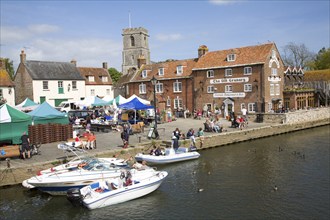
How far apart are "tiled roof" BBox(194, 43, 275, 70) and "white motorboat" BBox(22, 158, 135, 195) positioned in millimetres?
27477

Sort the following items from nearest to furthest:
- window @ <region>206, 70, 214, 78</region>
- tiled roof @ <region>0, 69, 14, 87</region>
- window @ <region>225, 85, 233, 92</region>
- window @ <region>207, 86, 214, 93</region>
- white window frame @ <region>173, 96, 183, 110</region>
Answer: window @ <region>225, 85, 233, 92</region> < tiled roof @ <region>0, 69, 14, 87</region> < window @ <region>206, 70, 214, 78</region> < window @ <region>207, 86, 214, 93</region> < white window frame @ <region>173, 96, 183, 110</region>

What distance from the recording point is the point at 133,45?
239ft

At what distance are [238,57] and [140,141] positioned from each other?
71.7 feet

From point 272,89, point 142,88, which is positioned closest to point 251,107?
point 272,89

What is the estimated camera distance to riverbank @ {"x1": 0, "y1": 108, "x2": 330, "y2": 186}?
57.1 ft

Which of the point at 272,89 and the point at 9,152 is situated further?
the point at 272,89

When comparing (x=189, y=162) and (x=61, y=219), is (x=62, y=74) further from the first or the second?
(x=61, y=219)

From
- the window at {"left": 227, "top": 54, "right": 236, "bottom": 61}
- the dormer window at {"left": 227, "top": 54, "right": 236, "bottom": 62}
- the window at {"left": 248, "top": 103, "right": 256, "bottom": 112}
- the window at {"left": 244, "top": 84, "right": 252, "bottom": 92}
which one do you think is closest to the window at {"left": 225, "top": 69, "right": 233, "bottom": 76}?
the dormer window at {"left": 227, "top": 54, "right": 236, "bottom": 62}

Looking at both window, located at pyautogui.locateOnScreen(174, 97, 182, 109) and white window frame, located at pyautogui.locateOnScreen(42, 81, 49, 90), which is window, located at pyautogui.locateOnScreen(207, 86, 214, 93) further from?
white window frame, located at pyautogui.locateOnScreen(42, 81, 49, 90)

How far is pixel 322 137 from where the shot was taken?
104 feet

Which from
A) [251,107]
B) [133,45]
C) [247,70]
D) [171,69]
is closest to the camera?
[251,107]

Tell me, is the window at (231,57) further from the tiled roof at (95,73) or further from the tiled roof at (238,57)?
the tiled roof at (95,73)

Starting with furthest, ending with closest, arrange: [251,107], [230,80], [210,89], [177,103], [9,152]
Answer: [177,103], [210,89], [230,80], [251,107], [9,152]

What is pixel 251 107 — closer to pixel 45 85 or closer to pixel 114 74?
pixel 45 85
